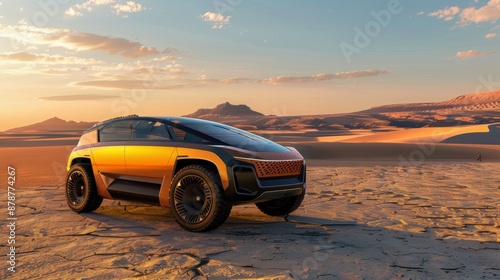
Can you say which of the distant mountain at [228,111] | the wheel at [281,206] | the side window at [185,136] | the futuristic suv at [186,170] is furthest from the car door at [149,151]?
the distant mountain at [228,111]

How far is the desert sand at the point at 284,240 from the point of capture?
3807 mm

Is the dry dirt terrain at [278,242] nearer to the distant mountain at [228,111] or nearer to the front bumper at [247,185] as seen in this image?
the front bumper at [247,185]

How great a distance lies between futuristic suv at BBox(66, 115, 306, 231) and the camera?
492 cm

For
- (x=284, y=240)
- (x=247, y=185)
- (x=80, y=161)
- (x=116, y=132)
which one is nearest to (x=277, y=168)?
(x=247, y=185)

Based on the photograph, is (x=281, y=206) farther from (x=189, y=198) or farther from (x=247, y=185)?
(x=189, y=198)

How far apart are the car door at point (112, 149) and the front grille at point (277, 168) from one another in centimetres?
196

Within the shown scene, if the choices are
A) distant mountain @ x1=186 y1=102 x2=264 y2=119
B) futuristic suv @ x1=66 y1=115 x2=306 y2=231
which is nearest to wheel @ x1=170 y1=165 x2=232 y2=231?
futuristic suv @ x1=66 y1=115 x2=306 y2=231

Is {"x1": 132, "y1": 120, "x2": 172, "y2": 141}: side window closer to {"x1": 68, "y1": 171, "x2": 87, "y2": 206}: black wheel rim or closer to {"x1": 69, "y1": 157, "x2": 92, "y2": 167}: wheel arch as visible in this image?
{"x1": 69, "y1": 157, "x2": 92, "y2": 167}: wheel arch

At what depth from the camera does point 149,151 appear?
556 centimetres

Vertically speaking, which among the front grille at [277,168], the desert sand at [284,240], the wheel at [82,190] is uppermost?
the front grille at [277,168]

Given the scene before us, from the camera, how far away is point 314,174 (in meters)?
11.9

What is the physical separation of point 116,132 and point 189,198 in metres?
1.76

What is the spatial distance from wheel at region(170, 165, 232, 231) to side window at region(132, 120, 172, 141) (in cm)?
70

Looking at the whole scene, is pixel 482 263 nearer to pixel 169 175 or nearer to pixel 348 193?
pixel 169 175
